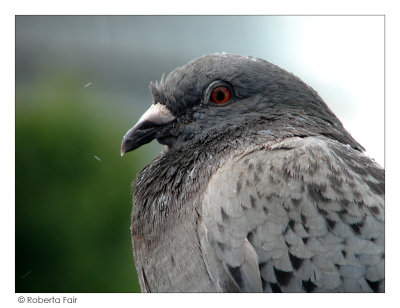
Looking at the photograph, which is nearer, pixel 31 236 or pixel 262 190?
pixel 262 190

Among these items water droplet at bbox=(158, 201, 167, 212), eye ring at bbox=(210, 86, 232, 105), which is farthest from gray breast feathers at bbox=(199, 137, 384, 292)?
eye ring at bbox=(210, 86, 232, 105)

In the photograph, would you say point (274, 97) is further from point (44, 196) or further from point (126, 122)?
point (126, 122)

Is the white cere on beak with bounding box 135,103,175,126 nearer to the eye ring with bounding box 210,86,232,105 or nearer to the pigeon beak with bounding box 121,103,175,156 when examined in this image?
the pigeon beak with bounding box 121,103,175,156

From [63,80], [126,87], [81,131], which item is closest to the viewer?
[81,131]

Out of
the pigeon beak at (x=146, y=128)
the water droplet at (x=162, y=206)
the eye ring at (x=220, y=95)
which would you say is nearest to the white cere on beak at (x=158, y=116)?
the pigeon beak at (x=146, y=128)

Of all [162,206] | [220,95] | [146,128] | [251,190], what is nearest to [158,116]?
[146,128]

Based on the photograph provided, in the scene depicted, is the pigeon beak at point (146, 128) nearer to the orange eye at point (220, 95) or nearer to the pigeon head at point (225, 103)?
the pigeon head at point (225, 103)

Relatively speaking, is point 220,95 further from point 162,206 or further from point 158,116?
point 162,206

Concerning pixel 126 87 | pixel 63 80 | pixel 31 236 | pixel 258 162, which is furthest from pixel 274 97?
pixel 126 87
